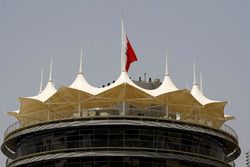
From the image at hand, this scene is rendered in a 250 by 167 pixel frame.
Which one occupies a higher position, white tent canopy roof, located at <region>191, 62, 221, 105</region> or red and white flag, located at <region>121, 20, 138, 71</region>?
red and white flag, located at <region>121, 20, 138, 71</region>

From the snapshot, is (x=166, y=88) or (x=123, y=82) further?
(x=166, y=88)

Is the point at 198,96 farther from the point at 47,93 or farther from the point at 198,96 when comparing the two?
the point at 47,93

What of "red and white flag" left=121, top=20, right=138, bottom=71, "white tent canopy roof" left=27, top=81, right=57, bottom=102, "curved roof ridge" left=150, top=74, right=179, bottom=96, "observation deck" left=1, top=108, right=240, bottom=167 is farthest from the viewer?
"red and white flag" left=121, top=20, right=138, bottom=71

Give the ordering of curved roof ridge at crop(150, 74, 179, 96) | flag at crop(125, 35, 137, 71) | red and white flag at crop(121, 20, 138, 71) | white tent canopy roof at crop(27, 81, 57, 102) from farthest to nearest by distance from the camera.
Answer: flag at crop(125, 35, 137, 71)
red and white flag at crop(121, 20, 138, 71)
white tent canopy roof at crop(27, 81, 57, 102)
curved roof ridge at crop(150, 74, 179, 96)

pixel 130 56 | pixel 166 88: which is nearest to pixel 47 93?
pixel 130 56

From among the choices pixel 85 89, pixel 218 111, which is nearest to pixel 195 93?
pixel 218 111

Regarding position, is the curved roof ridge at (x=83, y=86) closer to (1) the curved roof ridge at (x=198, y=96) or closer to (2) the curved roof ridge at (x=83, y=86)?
(2) the curved roof ridge at (x=83, y=86)

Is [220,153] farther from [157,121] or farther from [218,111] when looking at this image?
[157,121]

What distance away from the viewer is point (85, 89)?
218 ft

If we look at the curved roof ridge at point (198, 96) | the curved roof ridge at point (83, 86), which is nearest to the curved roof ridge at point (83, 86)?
the curved roof ridge at point (83, 86)

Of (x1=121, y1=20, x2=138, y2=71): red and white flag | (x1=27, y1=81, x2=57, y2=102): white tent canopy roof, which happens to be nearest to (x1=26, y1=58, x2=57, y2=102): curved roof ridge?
(x1=27, y1=81, x2=57, y2=102): white tent canopy roof

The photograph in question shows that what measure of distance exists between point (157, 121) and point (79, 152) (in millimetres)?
8590

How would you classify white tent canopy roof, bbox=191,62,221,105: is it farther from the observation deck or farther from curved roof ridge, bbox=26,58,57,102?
curved roof ridge, bbox=26,58,57,102

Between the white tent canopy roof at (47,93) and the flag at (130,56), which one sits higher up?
the flag at (130,56)
